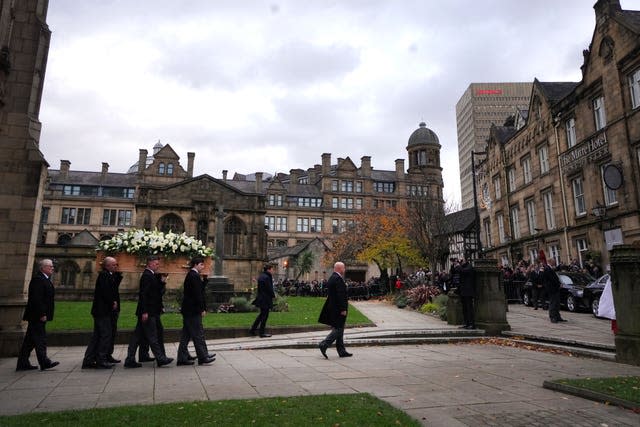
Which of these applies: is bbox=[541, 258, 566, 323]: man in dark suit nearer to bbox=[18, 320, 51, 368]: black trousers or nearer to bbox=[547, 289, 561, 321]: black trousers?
bbox=[547, 289, 561, 321]: black trousers

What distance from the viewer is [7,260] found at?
10656 millimetres

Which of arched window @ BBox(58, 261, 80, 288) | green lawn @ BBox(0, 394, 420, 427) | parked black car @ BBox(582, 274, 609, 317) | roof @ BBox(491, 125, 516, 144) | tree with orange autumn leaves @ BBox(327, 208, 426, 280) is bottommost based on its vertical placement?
green lawn @ BBox(0, 394, 420, 427)

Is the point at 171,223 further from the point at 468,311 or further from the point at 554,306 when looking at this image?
the point at 554,306

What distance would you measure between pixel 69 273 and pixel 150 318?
105 feet

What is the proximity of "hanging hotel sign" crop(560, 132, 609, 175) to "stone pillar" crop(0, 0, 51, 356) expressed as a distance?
80.5 feet

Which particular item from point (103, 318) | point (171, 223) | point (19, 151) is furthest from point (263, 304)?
point (171, 223)

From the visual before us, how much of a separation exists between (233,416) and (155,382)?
2.73 metres

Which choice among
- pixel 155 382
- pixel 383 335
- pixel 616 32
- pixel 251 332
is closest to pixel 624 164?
pixel 616 32

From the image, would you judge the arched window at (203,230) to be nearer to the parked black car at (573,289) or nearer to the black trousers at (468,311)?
the parked black car at (573,289)

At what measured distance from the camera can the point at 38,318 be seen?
791 cm

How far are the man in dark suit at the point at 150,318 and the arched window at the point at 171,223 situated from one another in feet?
106

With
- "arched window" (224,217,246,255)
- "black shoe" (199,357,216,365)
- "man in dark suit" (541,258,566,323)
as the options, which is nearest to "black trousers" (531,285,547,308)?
"man in dark suit" (541,258,566,323)

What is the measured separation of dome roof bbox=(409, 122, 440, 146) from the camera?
262ft

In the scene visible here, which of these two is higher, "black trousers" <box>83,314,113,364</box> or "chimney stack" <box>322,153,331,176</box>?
"chimney stack" <box>322,153,331,176</box>
